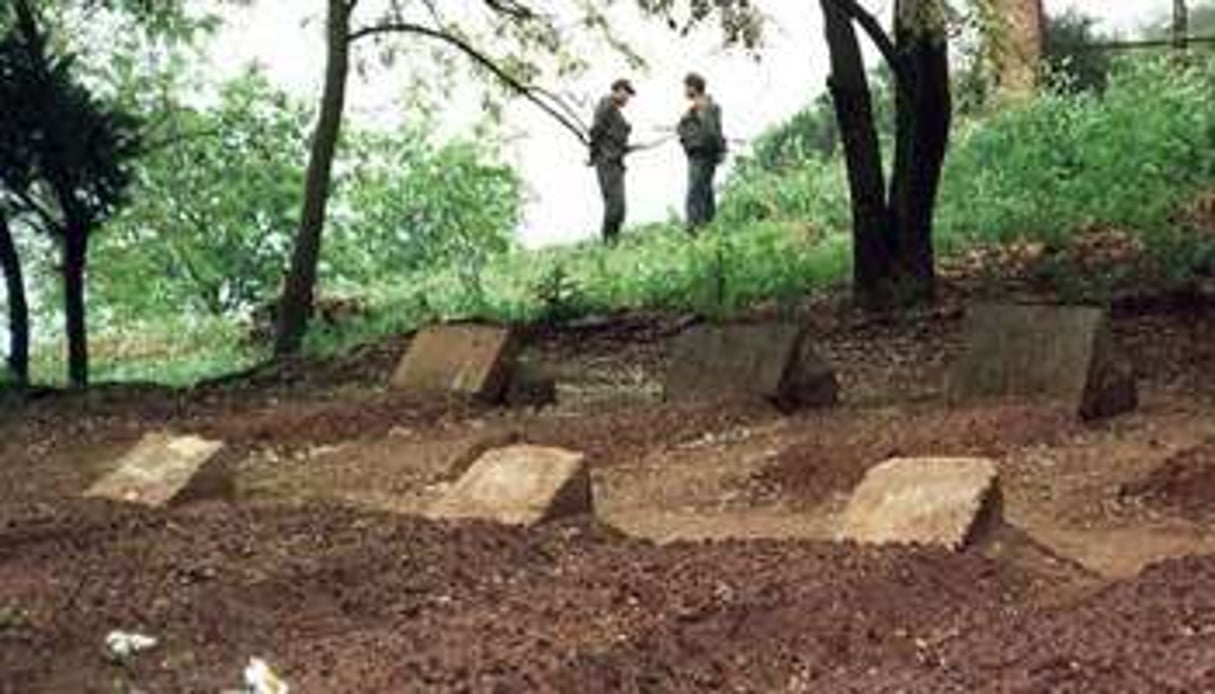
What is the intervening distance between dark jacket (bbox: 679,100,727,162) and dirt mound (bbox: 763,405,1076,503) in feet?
39.9

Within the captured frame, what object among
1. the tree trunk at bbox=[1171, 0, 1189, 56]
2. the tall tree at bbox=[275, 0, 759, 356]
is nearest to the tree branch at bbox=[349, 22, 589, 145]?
the tall tree at bbox=[275, 0, 759, 356]

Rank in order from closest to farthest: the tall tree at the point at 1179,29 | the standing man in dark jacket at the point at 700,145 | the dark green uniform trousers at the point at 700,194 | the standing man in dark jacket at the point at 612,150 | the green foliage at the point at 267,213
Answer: the standing man in dark jacket at the point at 612,150 < the standing man in dark jacket at the point at 700,145 < the tall tree at the point at 1179,29 < the dark green uniform trousers at the point at 700,194 < the green foliage at the point at 267,213

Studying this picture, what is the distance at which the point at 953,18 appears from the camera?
37.7 feet

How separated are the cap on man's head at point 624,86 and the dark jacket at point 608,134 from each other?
0.44 ft

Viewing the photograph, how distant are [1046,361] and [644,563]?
3.72m

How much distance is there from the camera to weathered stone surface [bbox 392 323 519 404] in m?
11.1

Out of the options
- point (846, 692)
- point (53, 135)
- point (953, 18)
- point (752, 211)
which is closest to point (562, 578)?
point (846, 692)

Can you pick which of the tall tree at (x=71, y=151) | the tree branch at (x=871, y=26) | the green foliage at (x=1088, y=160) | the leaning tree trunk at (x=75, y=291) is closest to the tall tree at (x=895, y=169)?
the tree branch at (x=871, y=26)

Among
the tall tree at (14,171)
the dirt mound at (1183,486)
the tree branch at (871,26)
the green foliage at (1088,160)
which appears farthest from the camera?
the green foliage at (1088,160)

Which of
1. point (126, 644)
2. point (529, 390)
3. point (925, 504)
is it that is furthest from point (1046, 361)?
point (126, 644)

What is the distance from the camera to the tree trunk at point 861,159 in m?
14.1

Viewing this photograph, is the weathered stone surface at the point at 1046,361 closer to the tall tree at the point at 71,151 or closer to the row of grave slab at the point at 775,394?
the row of grave slab at the point at 775,394

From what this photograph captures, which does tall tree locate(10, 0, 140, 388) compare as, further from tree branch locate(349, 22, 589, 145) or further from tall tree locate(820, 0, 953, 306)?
tall tree locate(820, 0, 953, 306)

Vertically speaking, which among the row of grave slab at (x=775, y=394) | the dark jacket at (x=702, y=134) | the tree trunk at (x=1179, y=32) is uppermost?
the tree trunk at (x=1179, y=32)
